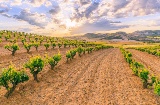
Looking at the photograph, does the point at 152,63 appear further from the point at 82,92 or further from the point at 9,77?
the point at 9,77

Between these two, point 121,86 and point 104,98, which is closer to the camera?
point 104,98

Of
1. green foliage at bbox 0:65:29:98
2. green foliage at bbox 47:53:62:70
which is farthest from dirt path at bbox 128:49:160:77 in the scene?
green foliage at bbox 0:65:29:98

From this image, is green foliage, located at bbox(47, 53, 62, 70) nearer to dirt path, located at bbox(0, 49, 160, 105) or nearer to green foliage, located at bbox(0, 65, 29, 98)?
dirt path, located at bbox(0, 49, 160, 105)

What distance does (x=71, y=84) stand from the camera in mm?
25500

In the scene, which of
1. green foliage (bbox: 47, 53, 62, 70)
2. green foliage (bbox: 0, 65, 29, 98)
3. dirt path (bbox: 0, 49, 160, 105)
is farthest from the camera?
green foliage (bbox: 47, 53, 62, 70)

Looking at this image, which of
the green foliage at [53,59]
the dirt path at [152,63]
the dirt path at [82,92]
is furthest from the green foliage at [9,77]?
the dirt path at [152,63]

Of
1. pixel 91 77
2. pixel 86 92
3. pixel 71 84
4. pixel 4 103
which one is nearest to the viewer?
pixel 4 103

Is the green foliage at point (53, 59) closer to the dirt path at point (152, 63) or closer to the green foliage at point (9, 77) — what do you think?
the green foliage at point (9, 77)

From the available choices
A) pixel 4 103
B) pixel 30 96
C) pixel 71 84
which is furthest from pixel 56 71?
pixel 4 103

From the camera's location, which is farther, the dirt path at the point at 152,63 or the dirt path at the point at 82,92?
the dirt path at the point at 152,63

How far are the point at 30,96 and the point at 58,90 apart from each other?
10.6 ft

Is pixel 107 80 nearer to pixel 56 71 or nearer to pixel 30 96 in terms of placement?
pixel 56 71

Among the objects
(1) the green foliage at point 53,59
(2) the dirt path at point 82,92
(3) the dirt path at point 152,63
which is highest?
(1) the green foliage at point 53,59

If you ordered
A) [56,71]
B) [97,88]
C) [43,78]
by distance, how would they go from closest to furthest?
[97,88] < [43,78] < [56,71]
